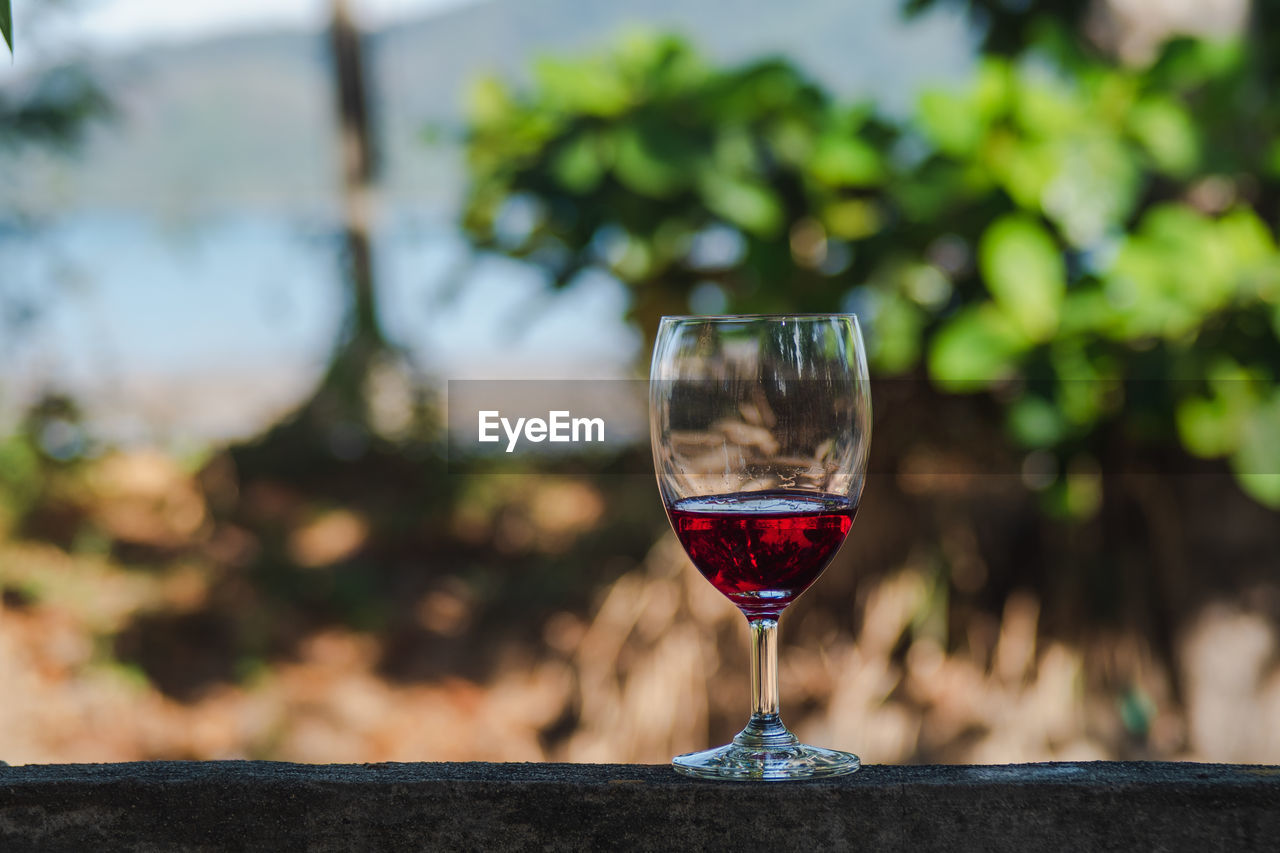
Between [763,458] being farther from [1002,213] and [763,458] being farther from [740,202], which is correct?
[740,202]

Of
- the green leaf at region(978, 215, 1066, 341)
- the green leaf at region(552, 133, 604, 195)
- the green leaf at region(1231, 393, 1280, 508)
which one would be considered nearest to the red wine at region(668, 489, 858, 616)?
the green leaf at region(978, 215, 1066, 341)

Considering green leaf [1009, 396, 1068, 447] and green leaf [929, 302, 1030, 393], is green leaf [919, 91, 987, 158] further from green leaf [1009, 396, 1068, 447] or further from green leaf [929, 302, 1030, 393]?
green leaf [1009, 396, 1068, 447]

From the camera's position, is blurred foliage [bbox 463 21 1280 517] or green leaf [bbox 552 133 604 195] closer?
blurred foliage [bbox 463 21 1280 517]

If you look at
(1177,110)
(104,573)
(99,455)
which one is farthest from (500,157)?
(99,455)

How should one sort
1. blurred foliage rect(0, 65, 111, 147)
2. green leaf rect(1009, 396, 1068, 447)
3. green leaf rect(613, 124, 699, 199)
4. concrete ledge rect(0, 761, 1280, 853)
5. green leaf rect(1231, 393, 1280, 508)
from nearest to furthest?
1. concrete ledge rect(0, 761, 1280, 853)
2. green leaf rect(1231, 393, 1280, 508)
3. green leaf rect(1009, 396, 1068, 447)
4. green leaf rect(613, 124, 699, 199)
5. blurred foliage rect(0, 65, 111, 147)


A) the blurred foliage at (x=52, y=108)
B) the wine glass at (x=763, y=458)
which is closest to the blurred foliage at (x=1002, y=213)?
the wine glass at (x=763, y=458)

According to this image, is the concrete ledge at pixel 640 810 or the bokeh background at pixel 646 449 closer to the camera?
the concrete ledge at pixel 640 810

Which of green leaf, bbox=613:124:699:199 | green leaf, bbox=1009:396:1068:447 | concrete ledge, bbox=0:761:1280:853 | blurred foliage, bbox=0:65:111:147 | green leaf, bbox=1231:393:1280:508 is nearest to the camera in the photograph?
concrete ledge, bbox=0:761:1280:853

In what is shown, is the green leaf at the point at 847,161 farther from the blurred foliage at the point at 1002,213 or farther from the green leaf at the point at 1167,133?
the green leaf at the point at 1167,133

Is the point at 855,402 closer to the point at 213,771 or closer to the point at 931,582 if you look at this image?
the point at 213,771
